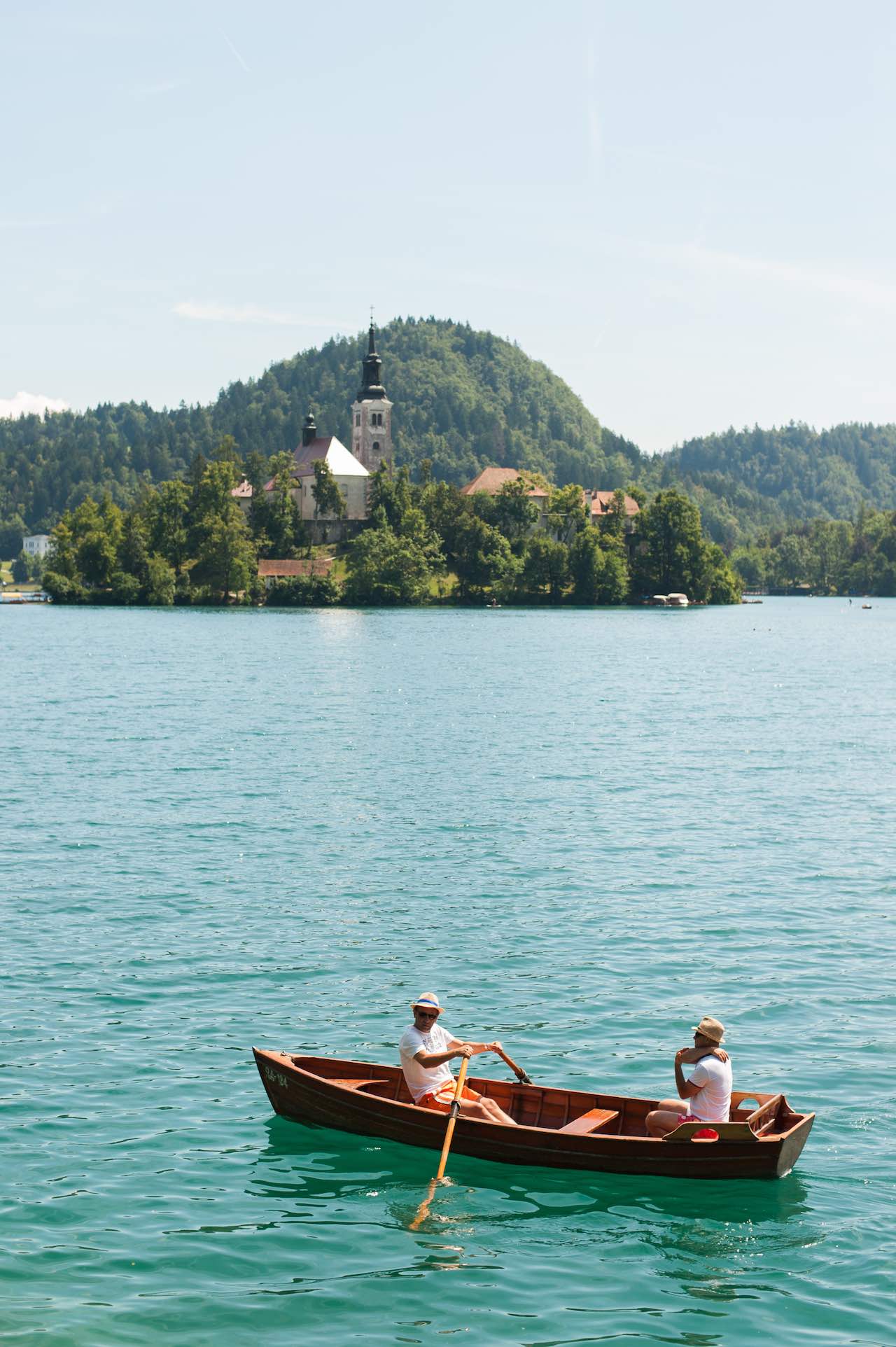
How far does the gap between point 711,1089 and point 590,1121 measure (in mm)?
1666

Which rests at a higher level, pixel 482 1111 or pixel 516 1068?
pixel 516 1068

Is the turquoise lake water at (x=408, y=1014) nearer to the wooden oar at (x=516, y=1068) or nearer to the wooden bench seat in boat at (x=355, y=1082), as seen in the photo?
the wooden bench seat in boat at (x=355, y=1082)

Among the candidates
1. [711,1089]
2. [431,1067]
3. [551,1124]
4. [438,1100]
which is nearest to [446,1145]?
[438,1100]

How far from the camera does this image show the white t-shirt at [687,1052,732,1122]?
60.0 ft

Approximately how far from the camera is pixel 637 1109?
19.1 meters

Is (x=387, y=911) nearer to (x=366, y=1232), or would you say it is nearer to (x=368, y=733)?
(x=366, y=1232)

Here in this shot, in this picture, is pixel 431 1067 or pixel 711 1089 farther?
pixel 431 1067

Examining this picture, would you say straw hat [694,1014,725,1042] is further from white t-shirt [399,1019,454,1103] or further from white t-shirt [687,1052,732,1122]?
white t-shirt [399,1019,454,1103]

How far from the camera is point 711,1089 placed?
18344 mm

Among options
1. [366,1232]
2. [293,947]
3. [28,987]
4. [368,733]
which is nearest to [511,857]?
[293,947]

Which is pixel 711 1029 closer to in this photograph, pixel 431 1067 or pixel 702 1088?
pixel 702 1088

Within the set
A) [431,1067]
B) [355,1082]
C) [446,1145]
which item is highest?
[431,1067]

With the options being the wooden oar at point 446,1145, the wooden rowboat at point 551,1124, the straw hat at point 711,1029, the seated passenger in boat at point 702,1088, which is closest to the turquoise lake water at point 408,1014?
the wooden oar at point 446,1145

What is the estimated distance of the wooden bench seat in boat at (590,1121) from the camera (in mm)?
18672
